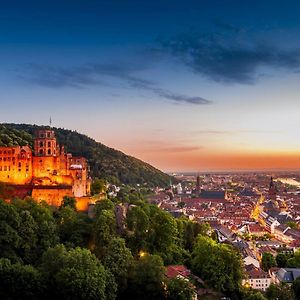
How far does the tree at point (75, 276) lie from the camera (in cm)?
Answer: 3881

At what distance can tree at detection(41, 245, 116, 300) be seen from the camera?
3881 centimetres

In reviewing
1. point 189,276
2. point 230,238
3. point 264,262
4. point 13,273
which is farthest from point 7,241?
point 230,238

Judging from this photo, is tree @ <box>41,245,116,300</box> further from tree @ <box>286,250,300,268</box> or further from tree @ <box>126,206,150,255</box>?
tree @ <box>286,250,300,268</box>

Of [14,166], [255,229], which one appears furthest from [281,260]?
[14,166]

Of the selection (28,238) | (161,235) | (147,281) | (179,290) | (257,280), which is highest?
(28,238)

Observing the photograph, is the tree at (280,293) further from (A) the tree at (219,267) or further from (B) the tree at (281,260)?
(B) the tree at (281,260)

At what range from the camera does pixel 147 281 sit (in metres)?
42.5

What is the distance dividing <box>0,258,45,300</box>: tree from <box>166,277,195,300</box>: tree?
10.3 m

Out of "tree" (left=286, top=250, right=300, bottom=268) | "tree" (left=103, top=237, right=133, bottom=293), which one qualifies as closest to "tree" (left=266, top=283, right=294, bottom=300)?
"tree" (left=286, top=250, right=300, bottom=268)

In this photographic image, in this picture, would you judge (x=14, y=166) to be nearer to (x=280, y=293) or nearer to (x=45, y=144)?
(x=45, y=144)

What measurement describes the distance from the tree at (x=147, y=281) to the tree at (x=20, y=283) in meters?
7.71

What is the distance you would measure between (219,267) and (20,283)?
772 inches

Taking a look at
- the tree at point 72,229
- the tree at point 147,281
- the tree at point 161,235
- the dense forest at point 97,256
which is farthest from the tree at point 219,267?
the tree at point 72,229

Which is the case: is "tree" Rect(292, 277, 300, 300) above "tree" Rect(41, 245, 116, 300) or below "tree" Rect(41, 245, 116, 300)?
below
